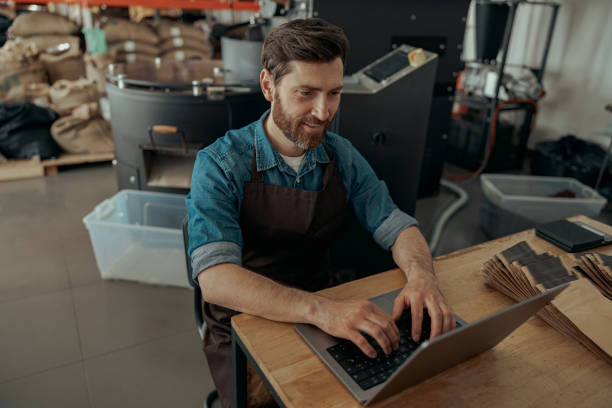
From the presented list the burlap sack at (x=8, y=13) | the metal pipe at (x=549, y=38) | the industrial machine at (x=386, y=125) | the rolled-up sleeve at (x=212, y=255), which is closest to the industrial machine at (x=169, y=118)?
the industrial machine at (x=386, y=125)

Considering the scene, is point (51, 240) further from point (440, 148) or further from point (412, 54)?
point (440, 148)

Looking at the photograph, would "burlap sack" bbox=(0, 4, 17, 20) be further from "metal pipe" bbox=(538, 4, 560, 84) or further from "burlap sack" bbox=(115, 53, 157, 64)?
"metal pipe" bbox=(538, 4, 560, 84)

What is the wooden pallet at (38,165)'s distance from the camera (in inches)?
134

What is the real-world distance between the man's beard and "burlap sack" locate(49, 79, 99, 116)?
3.11m

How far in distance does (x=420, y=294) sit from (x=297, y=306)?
261mm

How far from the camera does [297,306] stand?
90 centimetres

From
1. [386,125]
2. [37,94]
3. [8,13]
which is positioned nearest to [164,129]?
[386,125]

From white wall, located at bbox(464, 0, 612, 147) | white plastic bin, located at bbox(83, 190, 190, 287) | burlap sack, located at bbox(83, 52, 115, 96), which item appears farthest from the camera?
burlap sack, located at bbox(83, 52, 115, 96)

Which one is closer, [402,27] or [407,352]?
[407,352]

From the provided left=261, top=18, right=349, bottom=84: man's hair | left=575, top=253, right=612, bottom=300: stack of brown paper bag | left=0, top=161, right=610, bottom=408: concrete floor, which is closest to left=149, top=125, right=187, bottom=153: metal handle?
left=0, top=161, right=610, bottom=408: concrete floor

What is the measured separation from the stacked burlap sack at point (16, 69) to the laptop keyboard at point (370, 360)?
385 cm

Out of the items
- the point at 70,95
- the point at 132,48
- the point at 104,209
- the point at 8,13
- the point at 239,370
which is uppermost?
the point at 8,13

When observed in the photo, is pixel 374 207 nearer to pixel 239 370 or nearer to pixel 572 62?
pixel 239 370

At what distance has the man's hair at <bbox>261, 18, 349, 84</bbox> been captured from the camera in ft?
3.51
